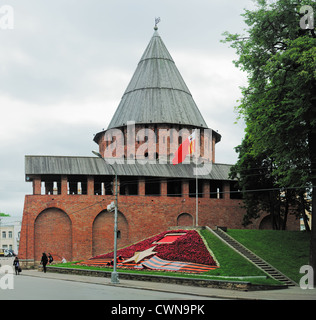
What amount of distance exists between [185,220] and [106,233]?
727 centimetres

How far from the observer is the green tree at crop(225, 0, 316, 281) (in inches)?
957

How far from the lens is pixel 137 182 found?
48.3m

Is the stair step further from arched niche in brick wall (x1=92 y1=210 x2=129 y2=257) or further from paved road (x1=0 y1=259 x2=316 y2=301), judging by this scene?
arched niche in brick wall (x1=92 y1=210 x2=129 y2=257)

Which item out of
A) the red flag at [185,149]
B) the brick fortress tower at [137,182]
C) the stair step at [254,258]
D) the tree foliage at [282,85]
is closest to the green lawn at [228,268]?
the stair step at [254,258]

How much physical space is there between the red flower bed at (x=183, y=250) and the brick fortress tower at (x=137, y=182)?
723 centimetres

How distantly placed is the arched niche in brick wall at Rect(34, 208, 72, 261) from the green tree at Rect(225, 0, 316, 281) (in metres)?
22.5

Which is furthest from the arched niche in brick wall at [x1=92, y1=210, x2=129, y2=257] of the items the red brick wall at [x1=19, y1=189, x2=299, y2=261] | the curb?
the curb

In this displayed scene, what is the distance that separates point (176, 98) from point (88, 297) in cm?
3984

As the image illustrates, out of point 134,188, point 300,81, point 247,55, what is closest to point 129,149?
point 134,188

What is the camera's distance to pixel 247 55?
2720cm

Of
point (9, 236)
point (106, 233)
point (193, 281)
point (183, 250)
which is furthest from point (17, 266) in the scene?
point (9, 236)

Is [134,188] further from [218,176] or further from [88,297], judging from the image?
[88,297]

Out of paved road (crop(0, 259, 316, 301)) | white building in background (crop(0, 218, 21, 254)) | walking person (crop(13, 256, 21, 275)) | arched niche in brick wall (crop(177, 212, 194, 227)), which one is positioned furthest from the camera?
white building in background (crop(0, 218, 21, 254))

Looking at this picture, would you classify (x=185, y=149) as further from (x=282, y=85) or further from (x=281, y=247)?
(x=282, y=85)
